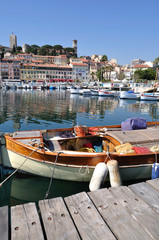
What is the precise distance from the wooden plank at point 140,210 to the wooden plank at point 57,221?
1.34 metres

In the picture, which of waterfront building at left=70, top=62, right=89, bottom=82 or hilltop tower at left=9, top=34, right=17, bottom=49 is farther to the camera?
hilltop tower at left=9, top=34, right=17, bottom=49

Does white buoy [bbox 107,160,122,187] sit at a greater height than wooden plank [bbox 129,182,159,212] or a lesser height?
lesser

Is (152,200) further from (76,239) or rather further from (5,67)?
(5,67)

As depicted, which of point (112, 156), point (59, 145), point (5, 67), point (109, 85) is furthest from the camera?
point (5, 67)

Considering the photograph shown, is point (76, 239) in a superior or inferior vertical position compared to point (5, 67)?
inferior

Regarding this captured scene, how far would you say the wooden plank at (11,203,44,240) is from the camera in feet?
10.8

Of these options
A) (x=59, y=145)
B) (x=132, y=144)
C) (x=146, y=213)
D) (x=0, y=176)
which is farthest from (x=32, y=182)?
(x=146, y=213)

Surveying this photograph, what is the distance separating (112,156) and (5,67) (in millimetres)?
115490

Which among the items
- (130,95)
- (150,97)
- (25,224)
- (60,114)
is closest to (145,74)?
(130,95)

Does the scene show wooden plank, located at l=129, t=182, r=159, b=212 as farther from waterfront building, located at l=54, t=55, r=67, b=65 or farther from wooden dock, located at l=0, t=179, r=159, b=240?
waterfront building, located at l=54, t=55, r=67, b=65

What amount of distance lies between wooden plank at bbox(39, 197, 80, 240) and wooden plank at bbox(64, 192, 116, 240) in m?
0.13

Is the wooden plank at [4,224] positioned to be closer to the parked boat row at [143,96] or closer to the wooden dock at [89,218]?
the wooden dock at [89,218]

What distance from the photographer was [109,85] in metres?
86.2

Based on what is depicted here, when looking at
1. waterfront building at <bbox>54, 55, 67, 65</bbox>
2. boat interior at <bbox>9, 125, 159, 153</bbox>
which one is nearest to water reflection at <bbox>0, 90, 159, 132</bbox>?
boat interior at <bbox>9, 125, 159, 153</bbox>
